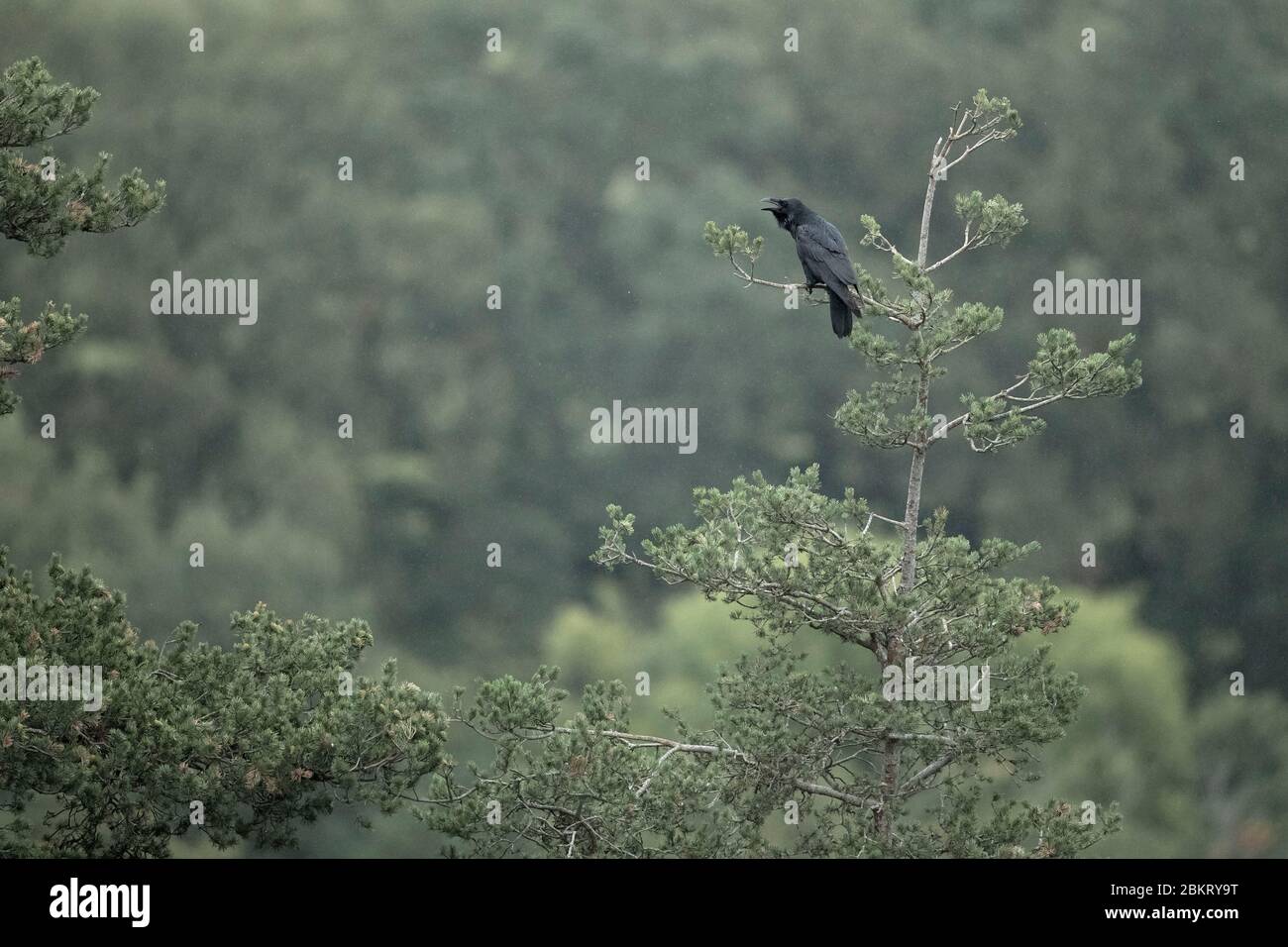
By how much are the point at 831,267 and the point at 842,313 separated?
329 millimetres

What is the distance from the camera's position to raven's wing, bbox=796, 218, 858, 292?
12383mm

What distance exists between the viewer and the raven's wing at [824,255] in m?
12.4

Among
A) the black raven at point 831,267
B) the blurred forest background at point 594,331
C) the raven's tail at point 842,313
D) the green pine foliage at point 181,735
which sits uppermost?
the blurred forest background at point 594,331

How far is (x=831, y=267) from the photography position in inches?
494

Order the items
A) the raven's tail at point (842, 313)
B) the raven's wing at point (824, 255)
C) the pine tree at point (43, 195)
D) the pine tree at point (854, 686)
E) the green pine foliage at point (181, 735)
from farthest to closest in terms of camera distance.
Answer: the raven's wing at point (824, 255), the raven's tail at point (842, 313), the pine tree at point (854, 686), the pine tree at point (43, 195), the green pine foliage at point (181, 735)

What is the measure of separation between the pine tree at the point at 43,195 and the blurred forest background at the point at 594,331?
29672 mm

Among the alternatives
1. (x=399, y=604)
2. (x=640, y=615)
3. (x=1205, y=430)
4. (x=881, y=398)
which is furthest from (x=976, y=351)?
(x=881, y=398)

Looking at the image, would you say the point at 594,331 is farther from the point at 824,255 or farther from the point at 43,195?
the point at 43,195

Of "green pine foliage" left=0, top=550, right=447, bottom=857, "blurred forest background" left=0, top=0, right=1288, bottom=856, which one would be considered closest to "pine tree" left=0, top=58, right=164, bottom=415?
"green pine foliage" left=0, top=550, right=447, bottom=857

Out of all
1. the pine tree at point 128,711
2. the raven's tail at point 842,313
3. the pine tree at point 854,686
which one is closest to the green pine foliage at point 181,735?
the pine tree at point 128,711

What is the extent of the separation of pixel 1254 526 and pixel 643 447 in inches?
601

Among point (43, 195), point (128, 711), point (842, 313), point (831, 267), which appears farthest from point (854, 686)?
point (43, 195)

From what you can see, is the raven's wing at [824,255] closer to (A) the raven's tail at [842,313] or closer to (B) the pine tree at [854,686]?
(A) the raven's tail at [842,313]

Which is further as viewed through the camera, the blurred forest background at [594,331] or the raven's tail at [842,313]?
the blurred forest background at [594,331]
